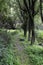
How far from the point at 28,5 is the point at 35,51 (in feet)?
20.6

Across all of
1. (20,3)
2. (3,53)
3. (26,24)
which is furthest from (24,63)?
(26,24)

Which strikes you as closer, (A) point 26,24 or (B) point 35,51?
(B) point 35,51

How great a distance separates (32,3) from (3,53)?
11430mm

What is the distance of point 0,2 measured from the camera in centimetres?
1978

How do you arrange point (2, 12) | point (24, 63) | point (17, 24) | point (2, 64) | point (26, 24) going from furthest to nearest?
point (17, 24) < point (26, 24) < point (2, 12) < point (24, 63) < point (2, 64)

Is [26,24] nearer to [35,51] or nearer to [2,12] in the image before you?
[2,12]

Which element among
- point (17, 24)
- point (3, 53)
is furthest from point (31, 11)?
point (17, 24)

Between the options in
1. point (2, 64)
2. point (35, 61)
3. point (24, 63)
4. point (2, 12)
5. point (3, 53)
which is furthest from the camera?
point (2, 12)

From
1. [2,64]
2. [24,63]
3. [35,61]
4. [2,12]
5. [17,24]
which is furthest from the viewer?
[17,24]

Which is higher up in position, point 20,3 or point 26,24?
point 20,3

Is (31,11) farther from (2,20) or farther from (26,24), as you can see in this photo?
(26,24)

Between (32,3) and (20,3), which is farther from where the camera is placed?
(20,3)

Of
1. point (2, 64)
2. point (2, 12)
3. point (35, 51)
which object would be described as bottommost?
point (35, 51)

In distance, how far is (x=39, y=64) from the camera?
12.7 meters
